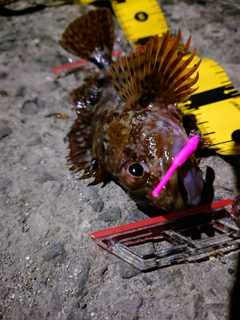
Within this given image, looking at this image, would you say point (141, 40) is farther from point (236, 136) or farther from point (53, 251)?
point (53, 251)

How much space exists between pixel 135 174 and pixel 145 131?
1.03 ft

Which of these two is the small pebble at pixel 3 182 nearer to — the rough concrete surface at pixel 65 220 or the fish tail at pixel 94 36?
the rough concrete surface at pixel 65 220

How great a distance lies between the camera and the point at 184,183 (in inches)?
83.4

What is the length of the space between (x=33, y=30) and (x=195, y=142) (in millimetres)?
2933

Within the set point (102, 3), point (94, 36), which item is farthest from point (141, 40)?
point (102, 3)

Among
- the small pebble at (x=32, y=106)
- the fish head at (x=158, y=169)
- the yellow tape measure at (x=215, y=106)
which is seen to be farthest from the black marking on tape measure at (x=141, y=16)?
the fish head at (x=158, y=169)

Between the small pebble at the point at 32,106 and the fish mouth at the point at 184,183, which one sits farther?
the small pebble at the point at 32,106

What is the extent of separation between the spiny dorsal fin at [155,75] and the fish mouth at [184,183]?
0.45 m

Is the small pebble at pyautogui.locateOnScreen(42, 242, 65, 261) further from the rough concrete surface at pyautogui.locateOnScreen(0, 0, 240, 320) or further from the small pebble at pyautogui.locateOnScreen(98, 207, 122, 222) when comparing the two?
the small pebble at pyautogui.locateOnScreen(98, 207, 122, 222)

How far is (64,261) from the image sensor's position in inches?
97.0

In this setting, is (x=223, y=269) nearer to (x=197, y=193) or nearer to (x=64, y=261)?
(x=197, y=193)

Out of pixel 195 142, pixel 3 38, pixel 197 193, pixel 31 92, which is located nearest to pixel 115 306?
pixel 197 193

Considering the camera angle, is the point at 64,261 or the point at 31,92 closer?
the point at 64,261

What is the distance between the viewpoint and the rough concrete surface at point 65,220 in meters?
2.25
